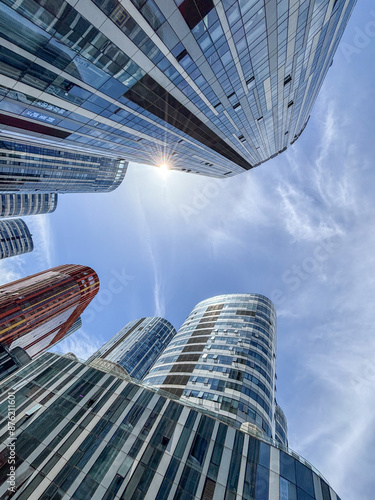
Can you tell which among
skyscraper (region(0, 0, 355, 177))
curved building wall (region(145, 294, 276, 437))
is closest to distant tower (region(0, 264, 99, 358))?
curved building wall (region(145, 294, 276, 437))

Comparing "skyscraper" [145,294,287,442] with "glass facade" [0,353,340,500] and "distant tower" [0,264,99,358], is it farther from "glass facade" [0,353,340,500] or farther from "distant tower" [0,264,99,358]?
"distant tower" [0,264,99,358]

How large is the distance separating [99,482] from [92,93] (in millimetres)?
36195

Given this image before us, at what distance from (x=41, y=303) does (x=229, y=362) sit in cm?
7008

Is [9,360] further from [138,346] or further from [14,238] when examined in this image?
[14,238]

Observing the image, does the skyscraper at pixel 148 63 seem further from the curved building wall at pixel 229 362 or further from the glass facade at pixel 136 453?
the curved building wall at pixel 229 362

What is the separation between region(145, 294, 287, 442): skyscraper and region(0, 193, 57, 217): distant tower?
112498 mm

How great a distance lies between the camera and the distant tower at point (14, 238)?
12950 centimetres

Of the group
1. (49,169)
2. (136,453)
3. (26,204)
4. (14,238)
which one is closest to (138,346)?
(49,169)

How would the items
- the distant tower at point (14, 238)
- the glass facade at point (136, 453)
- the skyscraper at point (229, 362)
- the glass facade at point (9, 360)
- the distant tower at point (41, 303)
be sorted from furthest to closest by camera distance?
the distant tower at point (14, 238)
the distant tower at point (41, 303)
the glass facade at point (9, 360)
the skyscraper at point (229, 362)
the glass facade at point (136, 453)

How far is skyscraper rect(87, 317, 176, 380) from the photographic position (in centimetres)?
10244

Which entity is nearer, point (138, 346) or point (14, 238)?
point (138, 346)

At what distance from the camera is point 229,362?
144ft

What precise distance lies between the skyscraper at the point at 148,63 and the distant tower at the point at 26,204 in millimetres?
105706

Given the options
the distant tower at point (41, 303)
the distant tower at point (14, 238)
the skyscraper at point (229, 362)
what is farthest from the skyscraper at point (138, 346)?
the distant tower at point (14, 238)
